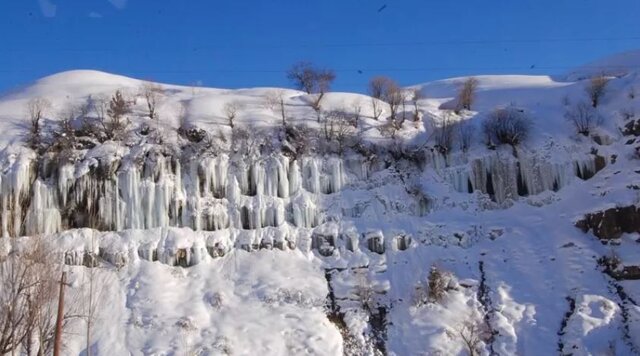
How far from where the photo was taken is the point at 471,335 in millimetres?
26969

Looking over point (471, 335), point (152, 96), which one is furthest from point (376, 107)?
point (471, 335)

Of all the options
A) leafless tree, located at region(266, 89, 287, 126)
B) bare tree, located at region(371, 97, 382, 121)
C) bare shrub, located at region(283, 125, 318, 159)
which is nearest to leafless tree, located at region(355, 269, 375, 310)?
bare shrub, located at region(283, 125, 318, 159)

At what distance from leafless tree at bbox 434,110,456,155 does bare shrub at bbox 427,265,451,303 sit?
9.76 meters

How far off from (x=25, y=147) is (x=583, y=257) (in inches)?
1149

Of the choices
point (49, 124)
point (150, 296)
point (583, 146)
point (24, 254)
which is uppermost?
point (49, 124)

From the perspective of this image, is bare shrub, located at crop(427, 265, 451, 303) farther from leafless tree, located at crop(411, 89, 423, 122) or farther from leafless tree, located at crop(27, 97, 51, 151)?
leafless tree, located at crop(27, 97, 51, 151)

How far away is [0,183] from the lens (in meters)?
32.6

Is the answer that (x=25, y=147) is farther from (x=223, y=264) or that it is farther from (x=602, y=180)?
(x=602, y=180)

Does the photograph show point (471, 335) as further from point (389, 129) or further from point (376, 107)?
point (376, 107)

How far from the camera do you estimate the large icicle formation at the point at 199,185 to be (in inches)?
1292

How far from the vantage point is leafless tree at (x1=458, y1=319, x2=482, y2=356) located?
26550mm

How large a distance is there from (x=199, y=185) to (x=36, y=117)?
10.7m

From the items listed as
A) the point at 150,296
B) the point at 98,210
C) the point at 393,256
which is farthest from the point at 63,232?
the point at 393,256

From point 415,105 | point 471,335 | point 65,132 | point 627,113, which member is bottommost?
point 471,335
